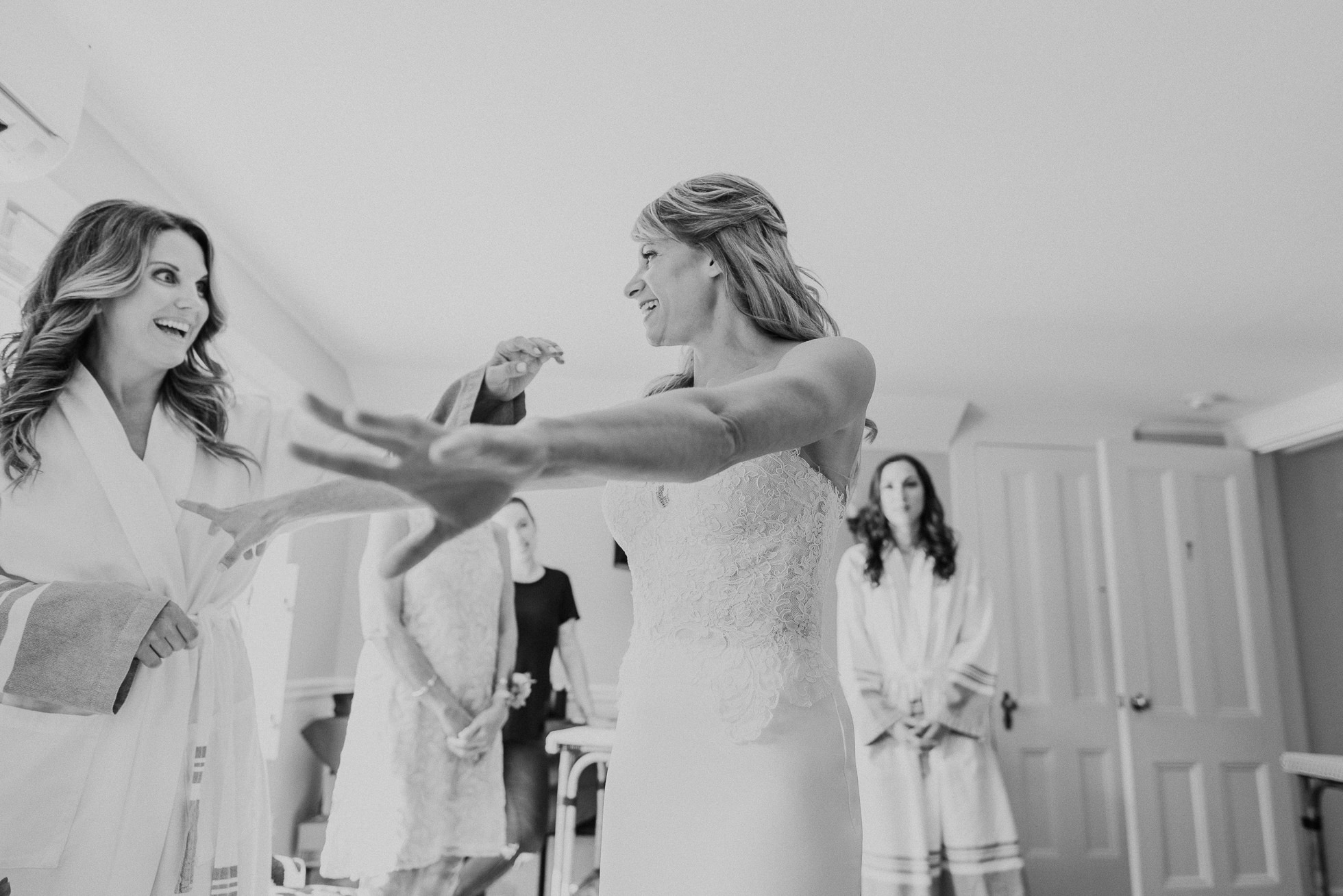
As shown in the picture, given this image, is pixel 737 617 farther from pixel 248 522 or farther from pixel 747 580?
pixel 248 522

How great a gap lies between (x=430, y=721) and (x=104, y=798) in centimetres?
119

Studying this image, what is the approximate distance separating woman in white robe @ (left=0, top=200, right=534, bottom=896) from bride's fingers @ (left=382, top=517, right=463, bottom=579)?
28.9 inches

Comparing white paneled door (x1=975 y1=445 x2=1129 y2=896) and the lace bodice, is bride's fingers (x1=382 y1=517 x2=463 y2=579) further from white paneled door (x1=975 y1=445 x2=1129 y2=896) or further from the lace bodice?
white paneled door (x1=975 y1=445 x2=1129 y2=896)

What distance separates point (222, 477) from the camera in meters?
1.47

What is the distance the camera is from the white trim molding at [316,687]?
437 centimetres

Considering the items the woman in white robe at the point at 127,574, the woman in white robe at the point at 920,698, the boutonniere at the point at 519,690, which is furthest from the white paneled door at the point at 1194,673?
the woman in white robe at the point at 127,574

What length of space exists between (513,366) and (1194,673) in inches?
194

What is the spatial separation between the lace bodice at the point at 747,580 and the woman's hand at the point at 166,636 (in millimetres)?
658

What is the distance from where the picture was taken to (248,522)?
1.31 metres

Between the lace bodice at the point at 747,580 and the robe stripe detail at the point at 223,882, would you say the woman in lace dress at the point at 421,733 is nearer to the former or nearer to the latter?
the robe stripe detail at the point at 223,882

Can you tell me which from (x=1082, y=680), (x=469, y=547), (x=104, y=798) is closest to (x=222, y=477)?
(x=104, y=798)

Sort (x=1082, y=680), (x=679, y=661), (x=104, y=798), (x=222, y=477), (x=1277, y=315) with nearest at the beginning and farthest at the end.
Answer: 1. (x=679, y=661)
2. (x=104, y=798)
3. (x=222, y=477)
4. (x=1277, y=315)
5. (x=1082, y=680)

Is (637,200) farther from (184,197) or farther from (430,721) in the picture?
(430,721)

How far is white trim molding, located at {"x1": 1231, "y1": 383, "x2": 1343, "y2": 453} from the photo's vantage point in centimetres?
503
